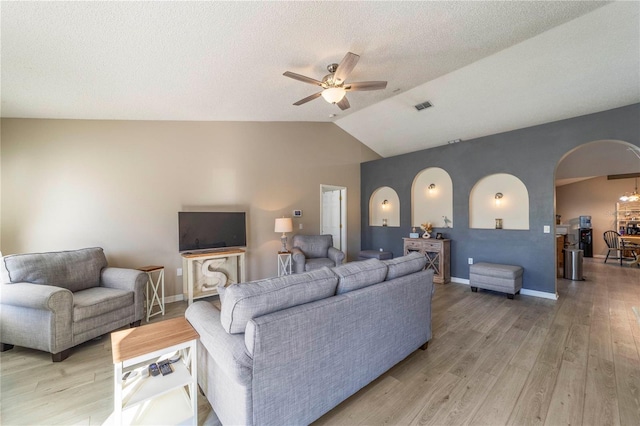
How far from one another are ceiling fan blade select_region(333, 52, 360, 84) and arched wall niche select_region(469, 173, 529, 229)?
3.58 m

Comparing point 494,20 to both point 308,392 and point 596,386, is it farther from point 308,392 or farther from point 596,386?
point 308,392

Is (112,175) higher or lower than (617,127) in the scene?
lower

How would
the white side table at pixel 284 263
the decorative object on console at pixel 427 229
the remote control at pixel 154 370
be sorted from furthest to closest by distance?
the decorative object on console at pixel 427 229 → the white side table at pixel 284 263 → the remote control at pixel 154 370

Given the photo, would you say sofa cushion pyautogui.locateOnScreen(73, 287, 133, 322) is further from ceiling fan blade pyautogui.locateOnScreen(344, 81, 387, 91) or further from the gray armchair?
ceiling fan blade pyautogui.locateOnScreen(344, 81, 387, 91)

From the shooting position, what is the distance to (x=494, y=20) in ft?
7.37

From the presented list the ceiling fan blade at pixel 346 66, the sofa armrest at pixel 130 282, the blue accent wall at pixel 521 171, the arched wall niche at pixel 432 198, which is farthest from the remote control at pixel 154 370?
the arched wall niche at pixel 432 198

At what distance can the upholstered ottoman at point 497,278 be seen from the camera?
383 cm

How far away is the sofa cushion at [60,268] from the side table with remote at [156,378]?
71.3 inches

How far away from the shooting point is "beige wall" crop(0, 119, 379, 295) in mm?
3240

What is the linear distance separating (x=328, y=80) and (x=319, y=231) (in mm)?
3374

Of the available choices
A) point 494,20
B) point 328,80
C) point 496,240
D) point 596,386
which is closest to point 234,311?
point 328,80

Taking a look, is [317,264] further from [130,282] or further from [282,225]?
[130,282]

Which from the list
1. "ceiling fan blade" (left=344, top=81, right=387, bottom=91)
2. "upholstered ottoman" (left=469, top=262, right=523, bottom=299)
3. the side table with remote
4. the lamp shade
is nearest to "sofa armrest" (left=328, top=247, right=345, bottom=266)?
the lamp shade

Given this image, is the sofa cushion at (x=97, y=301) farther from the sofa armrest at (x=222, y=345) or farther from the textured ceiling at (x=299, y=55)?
the textured ceiling at (x=299, y=55)
